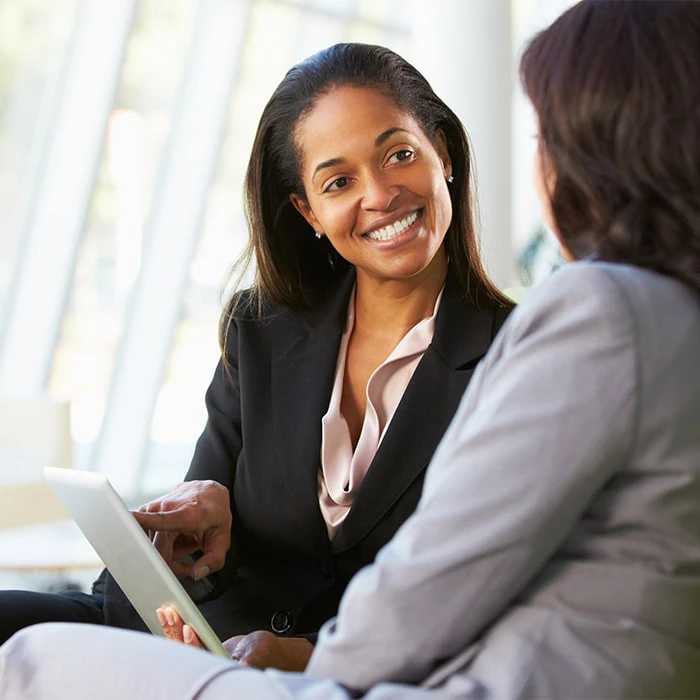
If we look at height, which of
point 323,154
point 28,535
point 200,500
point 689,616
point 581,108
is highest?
point 581,108

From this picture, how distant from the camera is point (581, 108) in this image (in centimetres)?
129

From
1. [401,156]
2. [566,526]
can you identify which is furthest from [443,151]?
[566,526]

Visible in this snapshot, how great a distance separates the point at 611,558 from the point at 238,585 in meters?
1.09

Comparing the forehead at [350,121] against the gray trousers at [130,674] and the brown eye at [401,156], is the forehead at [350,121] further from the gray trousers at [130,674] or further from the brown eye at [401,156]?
the gray trousers at [130,674]

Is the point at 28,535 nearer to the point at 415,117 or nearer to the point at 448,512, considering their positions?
the point at 415,117

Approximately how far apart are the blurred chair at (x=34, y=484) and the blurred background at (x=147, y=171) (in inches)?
17.8

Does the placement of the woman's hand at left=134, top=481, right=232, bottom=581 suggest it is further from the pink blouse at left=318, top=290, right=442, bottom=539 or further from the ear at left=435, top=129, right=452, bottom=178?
the ear at left=435, top=129, right=452, bottom=178

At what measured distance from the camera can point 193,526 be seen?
2059 millimetres

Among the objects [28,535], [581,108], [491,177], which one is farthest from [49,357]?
[581,108]

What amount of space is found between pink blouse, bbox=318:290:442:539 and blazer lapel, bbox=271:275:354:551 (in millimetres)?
22

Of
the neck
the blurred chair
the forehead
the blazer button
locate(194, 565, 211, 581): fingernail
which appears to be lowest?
the blurred chair

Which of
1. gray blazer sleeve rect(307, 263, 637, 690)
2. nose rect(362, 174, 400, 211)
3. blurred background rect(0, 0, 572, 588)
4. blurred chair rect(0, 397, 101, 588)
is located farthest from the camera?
blurred background rect(0, 0, 572, 588)

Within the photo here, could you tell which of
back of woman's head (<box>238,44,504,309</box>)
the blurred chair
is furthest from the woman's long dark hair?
the blurred chair

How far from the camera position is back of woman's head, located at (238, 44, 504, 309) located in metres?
2.23
